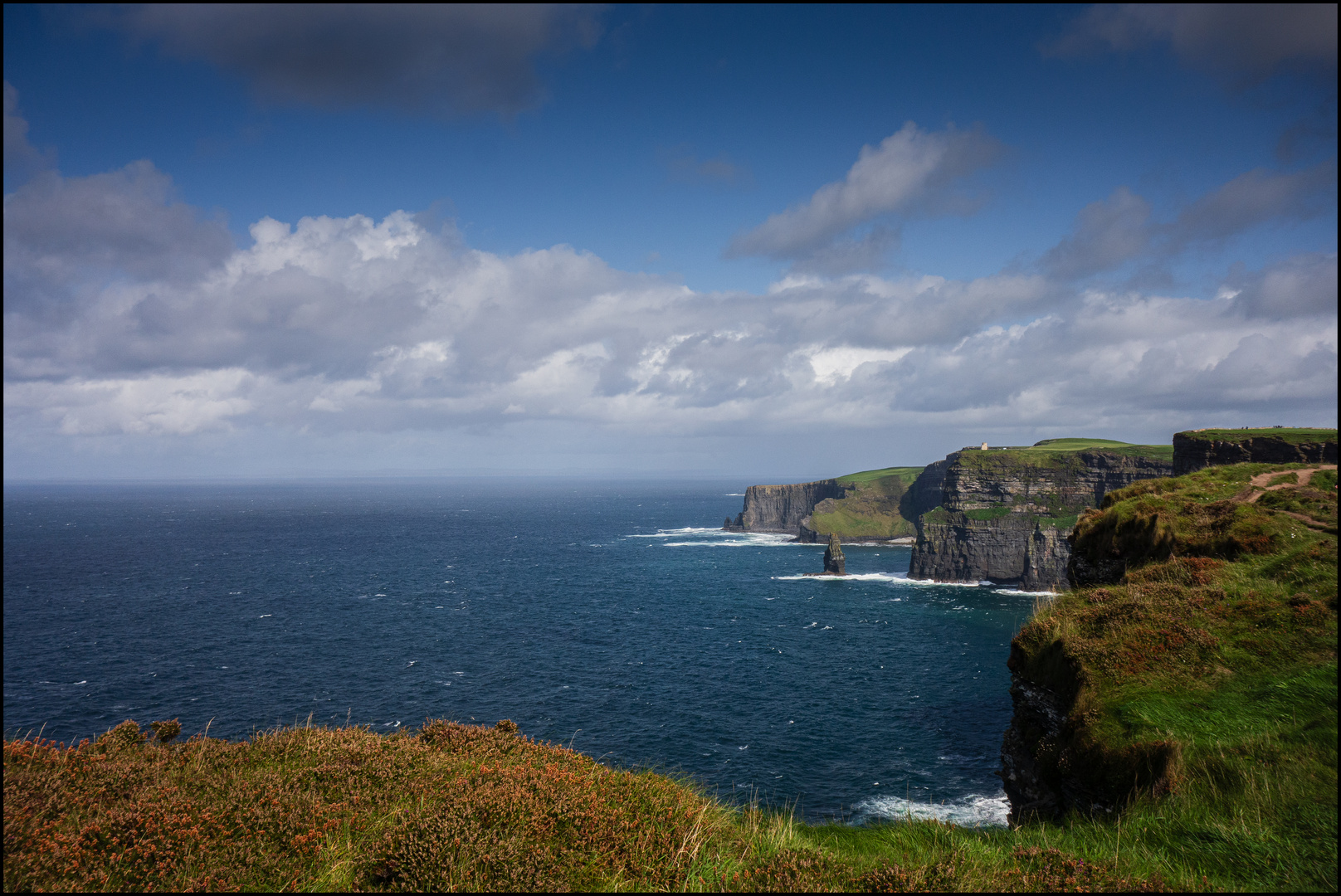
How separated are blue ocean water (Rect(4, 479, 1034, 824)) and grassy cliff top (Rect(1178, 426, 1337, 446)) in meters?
26.2

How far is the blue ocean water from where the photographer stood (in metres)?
44.8

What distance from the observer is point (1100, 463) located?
436 feet

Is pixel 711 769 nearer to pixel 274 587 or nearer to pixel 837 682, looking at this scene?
pixel 837 682

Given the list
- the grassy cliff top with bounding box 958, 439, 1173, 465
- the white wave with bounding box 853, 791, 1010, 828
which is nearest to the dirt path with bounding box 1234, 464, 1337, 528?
the white wave with bounding box 853, 791, 1010, 828

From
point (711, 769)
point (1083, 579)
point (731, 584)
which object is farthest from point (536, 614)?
point (1083, 579)

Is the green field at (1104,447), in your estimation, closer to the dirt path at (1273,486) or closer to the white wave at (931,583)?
the white wave at (931,583)

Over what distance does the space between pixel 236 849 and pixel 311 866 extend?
3.87 ft

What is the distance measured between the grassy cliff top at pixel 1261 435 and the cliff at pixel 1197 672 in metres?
31.9

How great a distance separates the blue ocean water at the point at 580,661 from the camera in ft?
147

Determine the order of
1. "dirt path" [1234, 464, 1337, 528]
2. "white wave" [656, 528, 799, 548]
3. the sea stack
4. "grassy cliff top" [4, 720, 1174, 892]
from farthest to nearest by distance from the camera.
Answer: "white wave" [656, 528, 799, 548] → the sea stack → "dirt path" [1234, 464, 1337, 528] → "grassy cliff top" [4, 720, 1174, 892]

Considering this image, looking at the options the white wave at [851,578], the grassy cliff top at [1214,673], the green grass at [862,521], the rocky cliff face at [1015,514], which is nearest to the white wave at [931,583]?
the white wave at [851,578]

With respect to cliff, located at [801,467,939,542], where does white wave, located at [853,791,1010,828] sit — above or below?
below

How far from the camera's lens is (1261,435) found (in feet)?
186

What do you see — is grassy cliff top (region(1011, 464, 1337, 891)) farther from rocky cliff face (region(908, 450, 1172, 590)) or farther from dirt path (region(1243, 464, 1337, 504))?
rocky cliff face (region(908, 450, 1172, 590))
